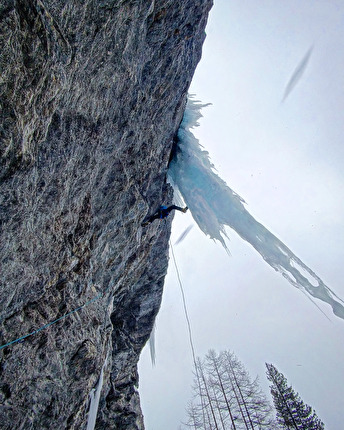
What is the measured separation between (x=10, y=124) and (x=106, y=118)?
2022mm

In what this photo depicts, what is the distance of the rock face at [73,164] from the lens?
264 centimetres

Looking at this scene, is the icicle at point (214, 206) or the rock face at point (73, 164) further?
the icicle at point (214, 206)

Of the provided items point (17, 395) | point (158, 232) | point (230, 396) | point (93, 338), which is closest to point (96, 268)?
point (93, 338)

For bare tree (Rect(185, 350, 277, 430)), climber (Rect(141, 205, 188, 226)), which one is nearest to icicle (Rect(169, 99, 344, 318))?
climber (Rect(141, 205, 188, 226))

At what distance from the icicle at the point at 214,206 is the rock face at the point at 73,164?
1469 millimetres

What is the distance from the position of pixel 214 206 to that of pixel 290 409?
1796cm

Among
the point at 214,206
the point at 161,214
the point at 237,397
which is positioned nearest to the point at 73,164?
the point at 161,214

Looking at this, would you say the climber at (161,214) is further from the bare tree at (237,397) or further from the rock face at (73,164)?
the bare tree at (237,397)

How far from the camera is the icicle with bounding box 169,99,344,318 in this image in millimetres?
5727

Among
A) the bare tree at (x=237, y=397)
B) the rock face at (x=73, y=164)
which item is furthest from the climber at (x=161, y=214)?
the bare tree at (x=237, y=397)

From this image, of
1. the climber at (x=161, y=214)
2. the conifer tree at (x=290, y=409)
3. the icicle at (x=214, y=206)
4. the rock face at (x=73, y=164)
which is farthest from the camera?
the conifer tree at (x=290, y=409)

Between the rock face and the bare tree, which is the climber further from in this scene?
the bare tree

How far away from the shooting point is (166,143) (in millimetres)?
6824

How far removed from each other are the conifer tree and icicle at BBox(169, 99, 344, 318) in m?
16.5
